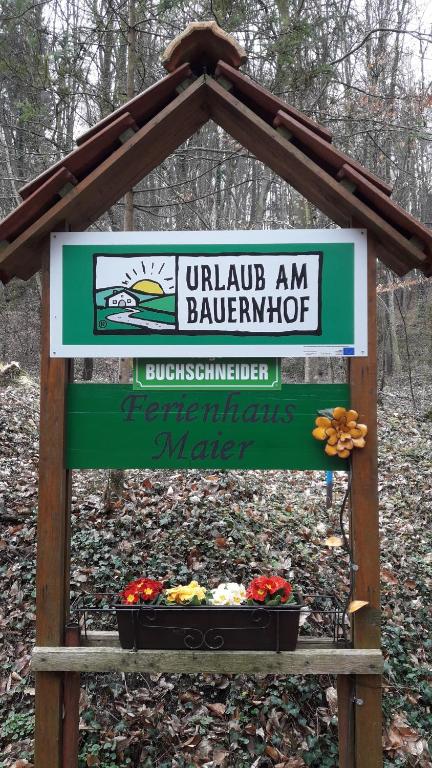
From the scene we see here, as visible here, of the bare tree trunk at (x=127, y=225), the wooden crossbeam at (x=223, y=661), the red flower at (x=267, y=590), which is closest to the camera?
the wooden crossbeam at (x=223, y=661)

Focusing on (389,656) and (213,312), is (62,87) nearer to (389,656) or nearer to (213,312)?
(213,312)

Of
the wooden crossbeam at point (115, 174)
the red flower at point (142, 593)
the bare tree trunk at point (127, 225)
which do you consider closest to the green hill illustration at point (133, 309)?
the wooden crossbeam at point (115, 174)

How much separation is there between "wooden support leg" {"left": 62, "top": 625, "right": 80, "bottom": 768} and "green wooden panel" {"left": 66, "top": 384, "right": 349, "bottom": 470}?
87 cm

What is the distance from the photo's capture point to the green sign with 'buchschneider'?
2.68m

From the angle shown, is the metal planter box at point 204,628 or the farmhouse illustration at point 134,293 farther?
the farmhouse illustration at point 134,293

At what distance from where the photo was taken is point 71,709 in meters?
2.72

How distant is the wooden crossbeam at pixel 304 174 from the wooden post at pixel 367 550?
0.60 ft

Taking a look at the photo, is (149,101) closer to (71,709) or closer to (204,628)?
(204,628)

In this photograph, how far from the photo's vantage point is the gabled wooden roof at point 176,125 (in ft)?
8.33

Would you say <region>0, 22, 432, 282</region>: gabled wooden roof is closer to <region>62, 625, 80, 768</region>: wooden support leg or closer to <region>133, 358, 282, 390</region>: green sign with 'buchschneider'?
<region>133, 358, 282, 390</region>: green sign with 'buchschneider'

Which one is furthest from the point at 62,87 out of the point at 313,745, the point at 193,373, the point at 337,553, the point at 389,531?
the point at 313,745

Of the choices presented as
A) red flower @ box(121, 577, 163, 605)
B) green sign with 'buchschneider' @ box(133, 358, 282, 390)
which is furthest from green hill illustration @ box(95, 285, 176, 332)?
red flower @ box(121, 577, 163, 605)

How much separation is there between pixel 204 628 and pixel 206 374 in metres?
1.24

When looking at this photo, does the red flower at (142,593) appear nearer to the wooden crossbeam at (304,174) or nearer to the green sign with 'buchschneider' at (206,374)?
the green sign with 'buchschneider' at (206,374)
